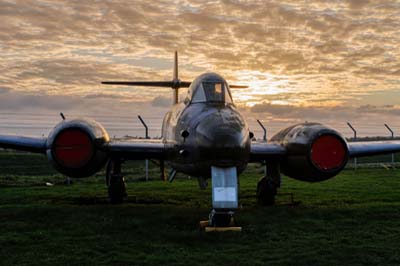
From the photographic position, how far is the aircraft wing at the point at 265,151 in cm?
1386

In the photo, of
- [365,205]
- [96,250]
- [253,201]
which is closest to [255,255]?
[96,250]

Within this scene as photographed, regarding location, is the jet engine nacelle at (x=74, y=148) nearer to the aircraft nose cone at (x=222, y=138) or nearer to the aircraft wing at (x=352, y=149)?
the aircraft nose cone at (x=222, y=138)

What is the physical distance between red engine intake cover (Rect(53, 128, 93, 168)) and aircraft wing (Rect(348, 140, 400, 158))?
24.7 feet

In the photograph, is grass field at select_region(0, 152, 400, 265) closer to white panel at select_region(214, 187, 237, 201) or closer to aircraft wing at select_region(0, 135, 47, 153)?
white panel at select_region(214, 187, 237, 201)

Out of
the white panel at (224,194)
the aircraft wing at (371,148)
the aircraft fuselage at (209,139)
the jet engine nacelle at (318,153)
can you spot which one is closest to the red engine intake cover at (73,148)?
the aircraft fuselage at (209,139)

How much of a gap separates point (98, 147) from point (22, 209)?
247 cm

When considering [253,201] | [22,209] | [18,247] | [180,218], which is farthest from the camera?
[253,201]

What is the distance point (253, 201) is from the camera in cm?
1553

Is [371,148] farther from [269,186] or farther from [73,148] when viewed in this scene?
[73,148]

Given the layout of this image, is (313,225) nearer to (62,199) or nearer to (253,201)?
(253,201)

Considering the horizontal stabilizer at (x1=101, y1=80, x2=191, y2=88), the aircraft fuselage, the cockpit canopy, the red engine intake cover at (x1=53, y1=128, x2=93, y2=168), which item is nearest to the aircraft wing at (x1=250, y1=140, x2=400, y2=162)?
the cockpit canopy

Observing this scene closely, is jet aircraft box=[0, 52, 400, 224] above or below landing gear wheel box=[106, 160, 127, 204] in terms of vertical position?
above

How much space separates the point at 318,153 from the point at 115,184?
5.80 m

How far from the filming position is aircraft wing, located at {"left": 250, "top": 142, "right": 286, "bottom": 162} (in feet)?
45.5
